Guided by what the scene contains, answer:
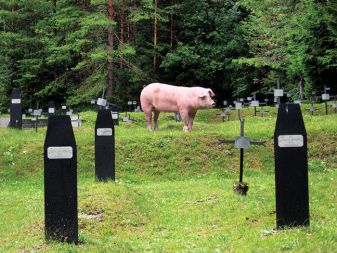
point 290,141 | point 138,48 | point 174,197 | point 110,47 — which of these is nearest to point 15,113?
point 174,197

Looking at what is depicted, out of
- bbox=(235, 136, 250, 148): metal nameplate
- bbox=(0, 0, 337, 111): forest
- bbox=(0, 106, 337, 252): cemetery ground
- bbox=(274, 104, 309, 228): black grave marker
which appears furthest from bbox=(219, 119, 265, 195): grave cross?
bbox=(0, 0, 337, 111): forest

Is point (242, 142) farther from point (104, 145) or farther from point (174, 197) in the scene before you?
point (104, 145)

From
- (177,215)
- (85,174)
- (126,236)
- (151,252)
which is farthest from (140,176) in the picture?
(151,252)

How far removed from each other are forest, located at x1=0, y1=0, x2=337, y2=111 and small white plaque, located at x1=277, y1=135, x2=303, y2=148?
23473 millimetres

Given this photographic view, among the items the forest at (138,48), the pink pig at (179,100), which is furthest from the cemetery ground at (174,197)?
the forest at (138,48)

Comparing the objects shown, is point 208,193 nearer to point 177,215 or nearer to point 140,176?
point 177,215

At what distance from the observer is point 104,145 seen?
1214 centimetres

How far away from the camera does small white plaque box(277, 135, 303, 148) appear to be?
723 cm

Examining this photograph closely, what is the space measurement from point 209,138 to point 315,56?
7236mm

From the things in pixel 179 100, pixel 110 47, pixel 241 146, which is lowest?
pixel 241 146

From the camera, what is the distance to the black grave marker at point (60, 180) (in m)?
7.04

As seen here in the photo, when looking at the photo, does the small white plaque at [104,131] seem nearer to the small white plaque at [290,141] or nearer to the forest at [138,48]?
the small white plaque at [290,141]

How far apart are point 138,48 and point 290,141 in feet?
98.2

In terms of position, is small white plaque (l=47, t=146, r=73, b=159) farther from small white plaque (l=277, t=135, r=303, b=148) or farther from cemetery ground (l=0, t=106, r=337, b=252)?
small white plaque (l=277, t=135, r=303, b=148)
